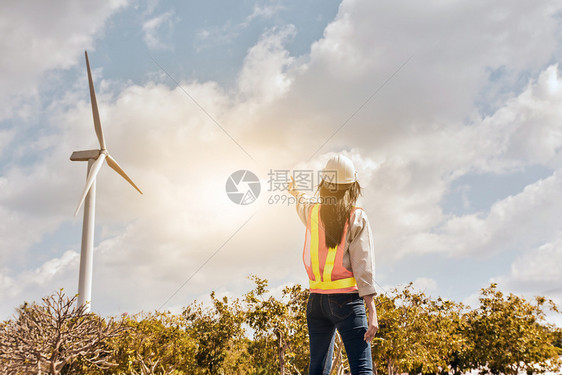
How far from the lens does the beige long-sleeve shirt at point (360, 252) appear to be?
3441mm

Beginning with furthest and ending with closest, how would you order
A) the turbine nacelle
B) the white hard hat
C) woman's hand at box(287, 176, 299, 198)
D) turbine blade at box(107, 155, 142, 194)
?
turbine blade at box(107, 155, 142, 194) < the turbine nacelle < woman's hand at box(287, 176, 299, 198) < the white hard hat

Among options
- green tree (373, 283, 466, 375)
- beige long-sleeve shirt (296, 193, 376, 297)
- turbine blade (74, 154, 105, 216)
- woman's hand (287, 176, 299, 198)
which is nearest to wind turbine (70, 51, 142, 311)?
turbine blade (74, 154, 105, 216)

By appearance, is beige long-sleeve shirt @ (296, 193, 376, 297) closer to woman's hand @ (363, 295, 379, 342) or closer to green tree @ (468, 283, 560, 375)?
woman's hand @ (363, 295, 379, 342)

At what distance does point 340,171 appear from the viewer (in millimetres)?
3830

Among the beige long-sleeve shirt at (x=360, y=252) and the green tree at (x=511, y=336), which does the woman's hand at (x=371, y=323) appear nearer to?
the beige long-sleeve shirt at (x=360, y=252)

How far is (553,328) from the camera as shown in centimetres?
2334

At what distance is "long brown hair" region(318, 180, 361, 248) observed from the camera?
3.64 metres

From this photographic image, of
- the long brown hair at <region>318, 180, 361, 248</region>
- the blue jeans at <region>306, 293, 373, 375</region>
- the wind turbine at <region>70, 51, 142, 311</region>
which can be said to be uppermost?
the wind turbine at <region>70, 51, 142, 311</region>

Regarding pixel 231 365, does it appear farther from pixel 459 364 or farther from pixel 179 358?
pixel 459 364

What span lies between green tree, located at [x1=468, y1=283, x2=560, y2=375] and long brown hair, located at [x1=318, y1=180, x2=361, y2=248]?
2365 centimetres

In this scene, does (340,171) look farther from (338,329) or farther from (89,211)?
(89,211)

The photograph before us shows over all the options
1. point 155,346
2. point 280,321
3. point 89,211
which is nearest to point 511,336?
point 280,321

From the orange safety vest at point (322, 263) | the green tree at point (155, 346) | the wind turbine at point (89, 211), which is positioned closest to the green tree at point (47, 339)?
the green tree at point (155, 346)

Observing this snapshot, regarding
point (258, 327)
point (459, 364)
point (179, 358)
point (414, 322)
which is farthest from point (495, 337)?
point (179, 358)
